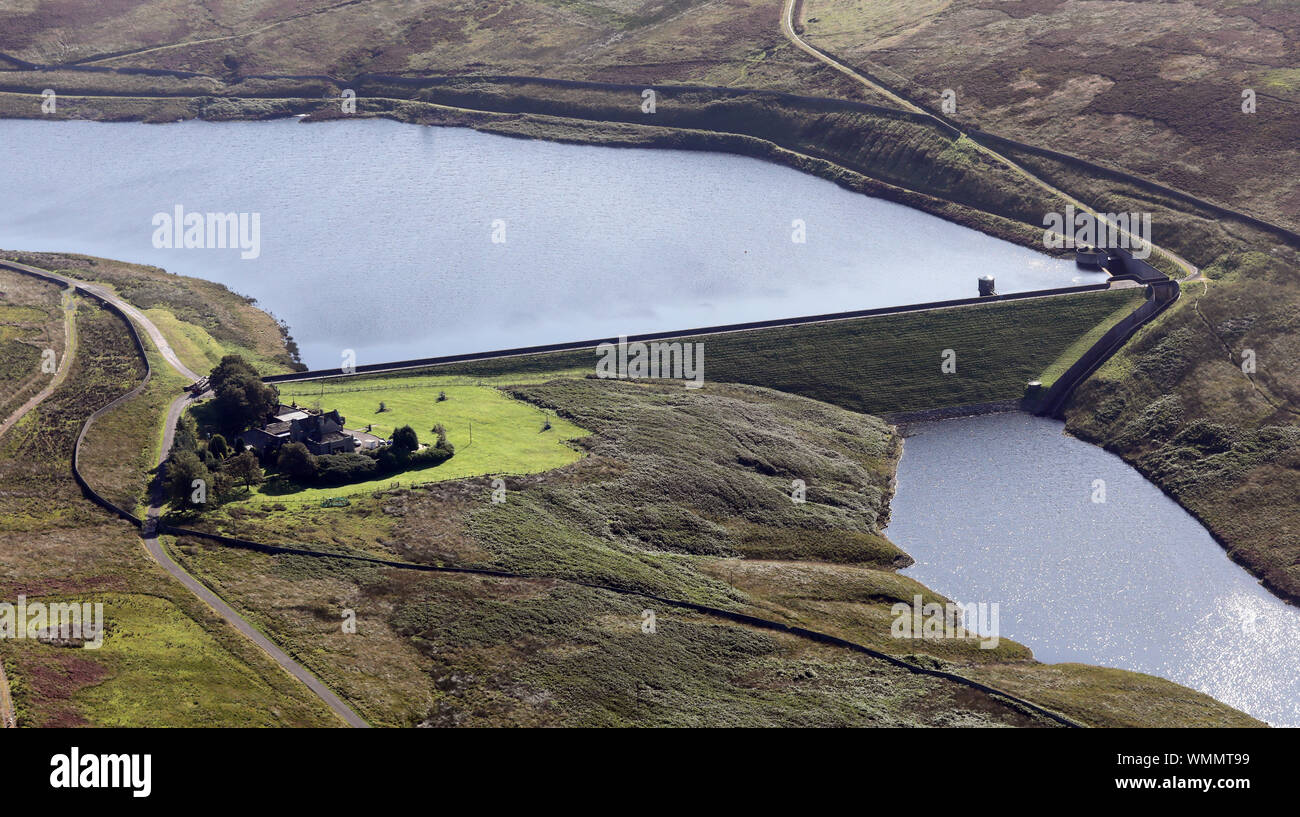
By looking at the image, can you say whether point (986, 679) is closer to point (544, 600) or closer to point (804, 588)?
point (804, 588)

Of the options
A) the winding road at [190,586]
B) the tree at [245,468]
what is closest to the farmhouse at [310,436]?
the tree at [245,468]

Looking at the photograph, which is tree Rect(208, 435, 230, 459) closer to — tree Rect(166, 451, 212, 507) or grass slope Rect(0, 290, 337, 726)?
tree Rect(166, 451, 212, 507)

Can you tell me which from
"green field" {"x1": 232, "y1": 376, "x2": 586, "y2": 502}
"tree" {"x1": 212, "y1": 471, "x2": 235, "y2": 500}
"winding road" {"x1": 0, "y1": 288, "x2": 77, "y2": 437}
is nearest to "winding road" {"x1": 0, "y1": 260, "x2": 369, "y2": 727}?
"winding road" {"x1": 0, "y1": 288, "x2": 77, "y2": 437}

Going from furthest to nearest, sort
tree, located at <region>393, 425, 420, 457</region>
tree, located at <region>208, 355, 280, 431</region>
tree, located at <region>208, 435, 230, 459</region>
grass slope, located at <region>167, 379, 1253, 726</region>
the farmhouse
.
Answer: tree, located at <region>208, 355, 280, 431</region> < tree, located at <region>393, 425, 420, 457</region> < the farmhouse < tree, located at <region>208, 435, 230, 459</region> < grass slope, located at <region>167, 379, 1253, 726</region>

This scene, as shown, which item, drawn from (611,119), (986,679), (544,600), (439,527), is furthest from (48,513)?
(611,119)

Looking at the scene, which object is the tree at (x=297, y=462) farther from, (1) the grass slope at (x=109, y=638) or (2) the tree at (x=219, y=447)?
(1) the grass slope at (x=109, y=638)

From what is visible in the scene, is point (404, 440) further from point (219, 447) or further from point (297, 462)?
point (219, 447)
